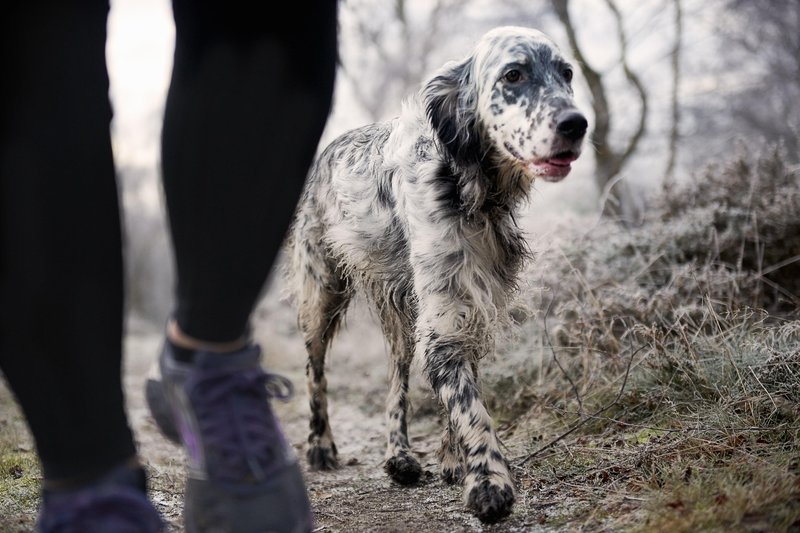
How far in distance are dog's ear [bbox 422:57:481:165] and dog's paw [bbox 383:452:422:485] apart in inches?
44.8

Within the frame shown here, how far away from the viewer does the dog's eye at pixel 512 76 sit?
244 centimetres

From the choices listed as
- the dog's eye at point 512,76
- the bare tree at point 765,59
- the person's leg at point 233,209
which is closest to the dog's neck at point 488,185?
the dog's eye at point 512,76

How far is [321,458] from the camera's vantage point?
3277 mm

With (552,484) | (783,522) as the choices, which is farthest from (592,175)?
(783,522)

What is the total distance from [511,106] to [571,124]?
27 cm

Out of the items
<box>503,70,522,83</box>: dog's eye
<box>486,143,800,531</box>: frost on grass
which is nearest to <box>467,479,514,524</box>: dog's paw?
<box>486,143,800,531</box>: frost on grass

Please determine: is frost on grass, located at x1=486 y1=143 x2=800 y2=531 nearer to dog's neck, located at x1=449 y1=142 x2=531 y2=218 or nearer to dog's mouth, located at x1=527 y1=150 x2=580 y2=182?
dog's neck, located at x1=449 y1=142 x2=531 y2=218

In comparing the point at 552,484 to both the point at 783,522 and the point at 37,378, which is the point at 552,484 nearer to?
the point at 783,522

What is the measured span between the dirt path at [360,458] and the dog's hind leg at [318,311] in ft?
0.48

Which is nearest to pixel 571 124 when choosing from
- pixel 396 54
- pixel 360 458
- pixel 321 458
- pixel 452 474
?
pixel 452 474

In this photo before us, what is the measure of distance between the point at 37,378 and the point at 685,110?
14553mm

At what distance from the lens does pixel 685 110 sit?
13945 millimetres

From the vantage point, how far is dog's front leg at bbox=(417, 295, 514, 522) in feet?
6.48

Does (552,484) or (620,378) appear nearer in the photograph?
(552,484)
